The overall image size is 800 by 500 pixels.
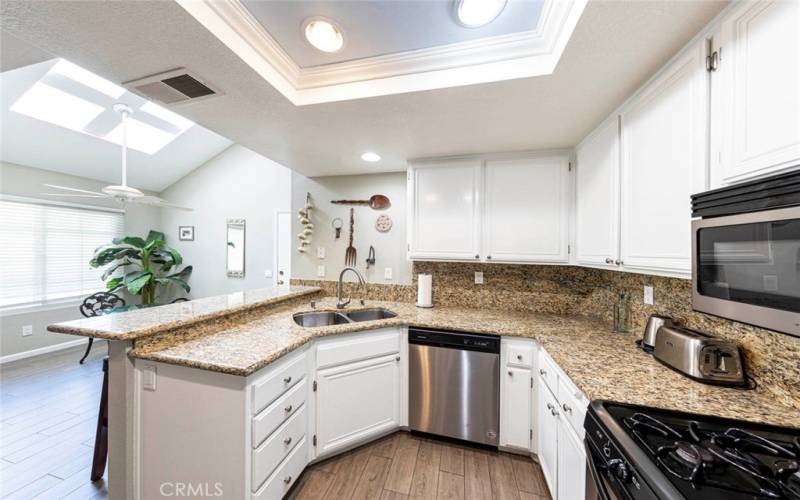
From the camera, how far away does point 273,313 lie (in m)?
2.27

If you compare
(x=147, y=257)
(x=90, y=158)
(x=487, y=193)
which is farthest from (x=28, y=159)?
(x=487, y=193)

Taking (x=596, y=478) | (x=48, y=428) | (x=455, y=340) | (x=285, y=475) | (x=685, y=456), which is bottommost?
(x=48, y=428)

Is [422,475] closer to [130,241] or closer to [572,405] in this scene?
[572,405]

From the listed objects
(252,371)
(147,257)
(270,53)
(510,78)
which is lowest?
(252,371)

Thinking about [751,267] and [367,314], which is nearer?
[751,267]

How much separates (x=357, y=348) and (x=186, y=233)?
4.90m

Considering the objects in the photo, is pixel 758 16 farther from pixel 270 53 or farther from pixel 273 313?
pixel 273 313

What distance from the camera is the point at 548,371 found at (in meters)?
1.60

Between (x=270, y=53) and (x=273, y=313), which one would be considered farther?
(x=273, y=313)

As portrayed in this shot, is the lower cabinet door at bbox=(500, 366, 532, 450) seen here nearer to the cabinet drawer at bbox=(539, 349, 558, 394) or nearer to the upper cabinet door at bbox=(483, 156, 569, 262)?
the cabinet drawer at bbox=(539, 349, 558, 394)

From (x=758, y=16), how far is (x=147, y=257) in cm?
648

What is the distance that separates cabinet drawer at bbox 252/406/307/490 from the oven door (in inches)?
55.1

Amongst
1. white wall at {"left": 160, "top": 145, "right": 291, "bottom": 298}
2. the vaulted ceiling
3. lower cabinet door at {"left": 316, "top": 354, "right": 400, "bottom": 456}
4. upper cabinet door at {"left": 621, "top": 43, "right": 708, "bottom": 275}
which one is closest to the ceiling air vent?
the vaulted ceiling

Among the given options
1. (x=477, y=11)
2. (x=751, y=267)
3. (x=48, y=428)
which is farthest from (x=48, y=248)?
(x=751, y=267)
